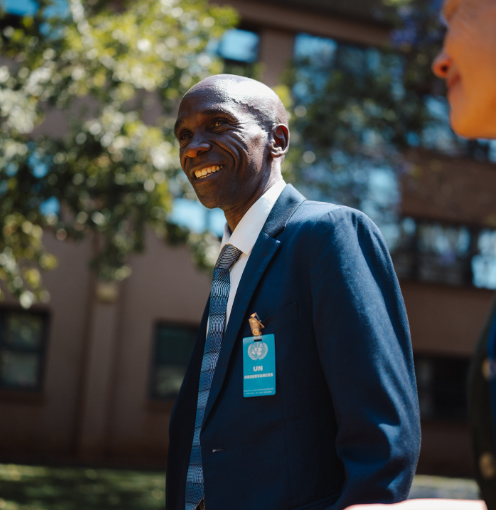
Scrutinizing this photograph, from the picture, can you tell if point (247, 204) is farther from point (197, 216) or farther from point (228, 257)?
point (197, 216)

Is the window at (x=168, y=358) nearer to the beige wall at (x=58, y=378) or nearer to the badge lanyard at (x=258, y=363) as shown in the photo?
the beige wall at (x=58, y=378)

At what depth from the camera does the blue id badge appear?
1612 millimetres

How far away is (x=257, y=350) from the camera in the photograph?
167cm

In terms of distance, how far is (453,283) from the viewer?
17.2 metres

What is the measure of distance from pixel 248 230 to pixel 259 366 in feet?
1.55

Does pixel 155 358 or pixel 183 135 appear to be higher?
pixel 183 135

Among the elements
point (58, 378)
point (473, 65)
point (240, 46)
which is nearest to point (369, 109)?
point (240, 46)

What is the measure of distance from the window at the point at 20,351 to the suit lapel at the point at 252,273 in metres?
13.7

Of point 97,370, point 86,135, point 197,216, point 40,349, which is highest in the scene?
point 86,135

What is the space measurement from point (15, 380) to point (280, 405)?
14.0 meters

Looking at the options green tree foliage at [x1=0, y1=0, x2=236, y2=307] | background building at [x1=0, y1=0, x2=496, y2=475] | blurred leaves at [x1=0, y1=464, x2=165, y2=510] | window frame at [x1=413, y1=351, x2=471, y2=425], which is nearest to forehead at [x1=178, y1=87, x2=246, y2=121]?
green tree foliage at [x1=0, y1=0, x2=236, y2=307]

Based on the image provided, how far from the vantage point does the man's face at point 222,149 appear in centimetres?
199

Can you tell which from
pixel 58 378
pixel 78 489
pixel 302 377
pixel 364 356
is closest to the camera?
pixel 364 356

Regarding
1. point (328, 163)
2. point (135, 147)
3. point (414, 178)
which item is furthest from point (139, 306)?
point (135, 147)
